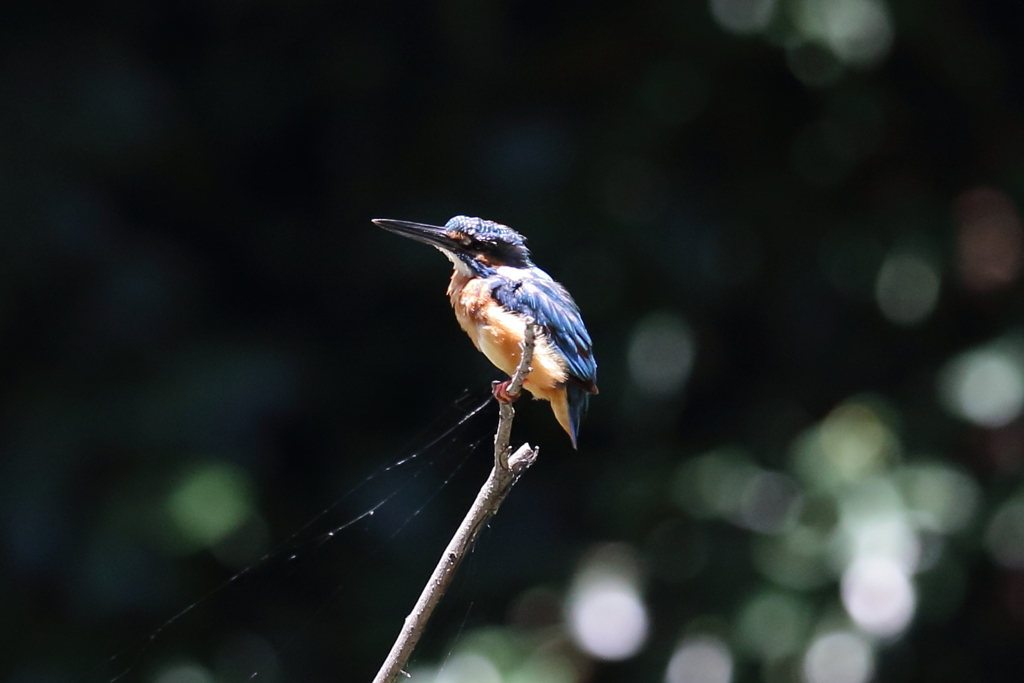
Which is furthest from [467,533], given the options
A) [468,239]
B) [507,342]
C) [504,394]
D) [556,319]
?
[468,239]

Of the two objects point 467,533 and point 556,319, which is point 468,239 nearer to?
point 556,319

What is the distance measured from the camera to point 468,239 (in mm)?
1732

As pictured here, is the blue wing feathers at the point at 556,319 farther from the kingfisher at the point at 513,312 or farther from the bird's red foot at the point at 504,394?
the bird's red foot at the point at 504,394

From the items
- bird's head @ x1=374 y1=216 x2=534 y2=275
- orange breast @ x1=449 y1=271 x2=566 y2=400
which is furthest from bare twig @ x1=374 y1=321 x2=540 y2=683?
bird's head @ x1=374 y1=216 x2=534 y2=275

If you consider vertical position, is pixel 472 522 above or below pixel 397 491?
above

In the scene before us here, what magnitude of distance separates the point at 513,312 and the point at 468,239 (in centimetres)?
25

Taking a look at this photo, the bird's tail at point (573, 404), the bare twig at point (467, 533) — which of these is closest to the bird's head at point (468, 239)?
the bird's tail at point (573, 404)

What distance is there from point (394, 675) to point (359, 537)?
164 centimetres

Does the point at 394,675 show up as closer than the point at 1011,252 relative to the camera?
Yes

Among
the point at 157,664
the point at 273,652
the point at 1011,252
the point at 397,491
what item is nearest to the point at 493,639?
the point at 397,491

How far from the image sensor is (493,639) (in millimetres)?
2213

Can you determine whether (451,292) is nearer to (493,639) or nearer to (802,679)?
(493,639)

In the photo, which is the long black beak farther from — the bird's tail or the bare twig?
the bare twig

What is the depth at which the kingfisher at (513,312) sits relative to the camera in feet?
4.84
